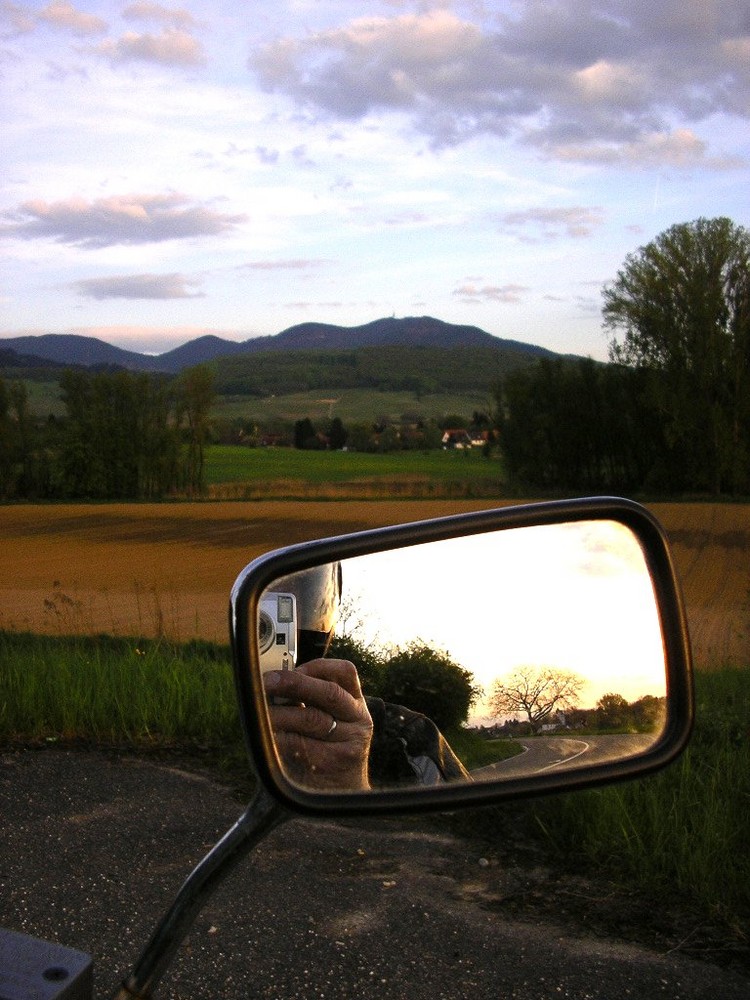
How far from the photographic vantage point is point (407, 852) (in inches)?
145

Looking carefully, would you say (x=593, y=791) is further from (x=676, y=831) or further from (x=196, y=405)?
(x=196, y=405)

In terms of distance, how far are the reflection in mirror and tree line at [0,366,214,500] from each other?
22.0 m

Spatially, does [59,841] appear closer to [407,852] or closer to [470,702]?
[407,852]

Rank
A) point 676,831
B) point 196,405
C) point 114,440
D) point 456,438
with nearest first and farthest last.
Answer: point 676,831 → point 114,440 → point 196,405 → point 456,438

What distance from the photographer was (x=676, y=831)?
349 centimetres

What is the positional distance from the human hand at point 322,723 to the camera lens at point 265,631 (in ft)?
0.10

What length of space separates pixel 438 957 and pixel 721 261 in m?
34.0

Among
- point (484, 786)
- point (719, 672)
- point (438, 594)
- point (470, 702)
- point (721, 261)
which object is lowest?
point (719, 672)

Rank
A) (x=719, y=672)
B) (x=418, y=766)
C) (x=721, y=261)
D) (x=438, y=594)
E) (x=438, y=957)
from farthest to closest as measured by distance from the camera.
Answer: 1. (x=721, y=261)
2. (x=719, y=672)
3. (x=438, y=957)
4. (x=438, y=594)
5. (x=418, y=766)

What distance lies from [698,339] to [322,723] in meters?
34.2

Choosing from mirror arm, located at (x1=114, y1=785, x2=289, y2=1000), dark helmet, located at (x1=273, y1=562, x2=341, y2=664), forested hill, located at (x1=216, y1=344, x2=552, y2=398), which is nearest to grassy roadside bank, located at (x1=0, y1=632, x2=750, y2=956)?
mirror arm, located at (x1=114, y1=785, x2=289, y2=1000)

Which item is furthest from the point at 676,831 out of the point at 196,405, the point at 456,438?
the point at 456,438

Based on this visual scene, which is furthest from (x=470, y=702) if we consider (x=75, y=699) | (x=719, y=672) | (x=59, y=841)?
(x=719, y=672)

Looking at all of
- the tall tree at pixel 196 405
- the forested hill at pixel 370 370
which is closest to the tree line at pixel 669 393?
the tall tree at pixel 196 405
